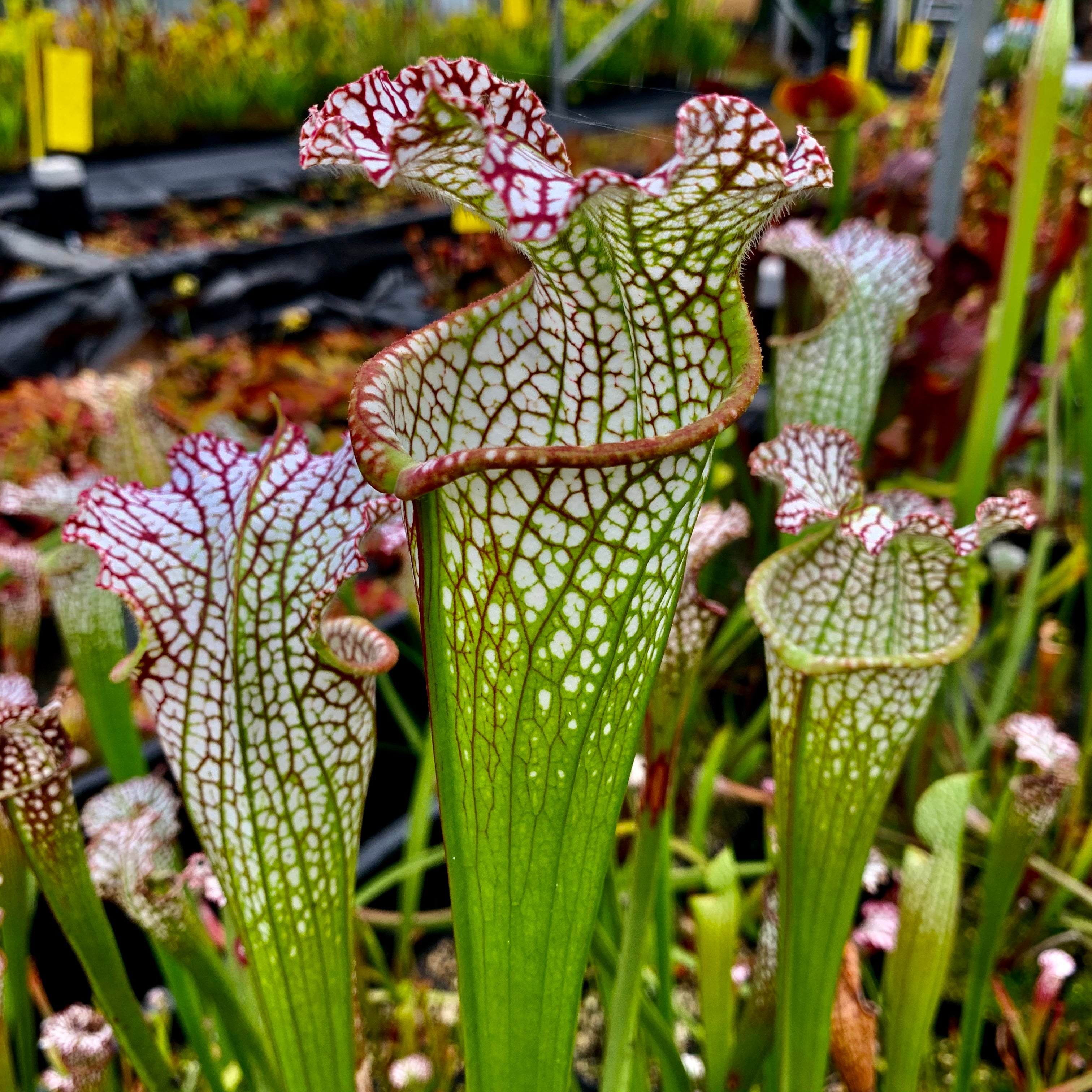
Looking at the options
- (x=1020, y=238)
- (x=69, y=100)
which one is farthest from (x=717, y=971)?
(x=69, y=100)

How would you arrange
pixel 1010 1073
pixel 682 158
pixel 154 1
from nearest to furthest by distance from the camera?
pixel 682 158, pixel 1010 1073, pixel 154 1

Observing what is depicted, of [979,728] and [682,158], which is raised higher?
[682,158]

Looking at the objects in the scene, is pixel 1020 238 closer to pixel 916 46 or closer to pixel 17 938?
pixel 17 938

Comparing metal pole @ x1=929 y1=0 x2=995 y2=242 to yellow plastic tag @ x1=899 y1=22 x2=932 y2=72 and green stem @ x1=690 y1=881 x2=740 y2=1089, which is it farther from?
yellow plastic tag @ x1=899 y1=22 x2=932 y2=72

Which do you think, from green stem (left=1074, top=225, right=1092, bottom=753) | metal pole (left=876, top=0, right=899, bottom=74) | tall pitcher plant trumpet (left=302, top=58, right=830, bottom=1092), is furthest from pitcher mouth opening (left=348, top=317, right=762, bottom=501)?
metal pole (left=876, top=0, right=899, bottom=74)

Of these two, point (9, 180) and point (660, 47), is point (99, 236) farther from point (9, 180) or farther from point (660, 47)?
point (660, 47)

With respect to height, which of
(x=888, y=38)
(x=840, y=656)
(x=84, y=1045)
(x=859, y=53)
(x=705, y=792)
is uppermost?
(x=888, y=38)

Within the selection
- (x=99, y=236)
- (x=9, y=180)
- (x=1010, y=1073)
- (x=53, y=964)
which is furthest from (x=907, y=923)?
(x=9, y=180)

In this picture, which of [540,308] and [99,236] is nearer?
[540,308]
